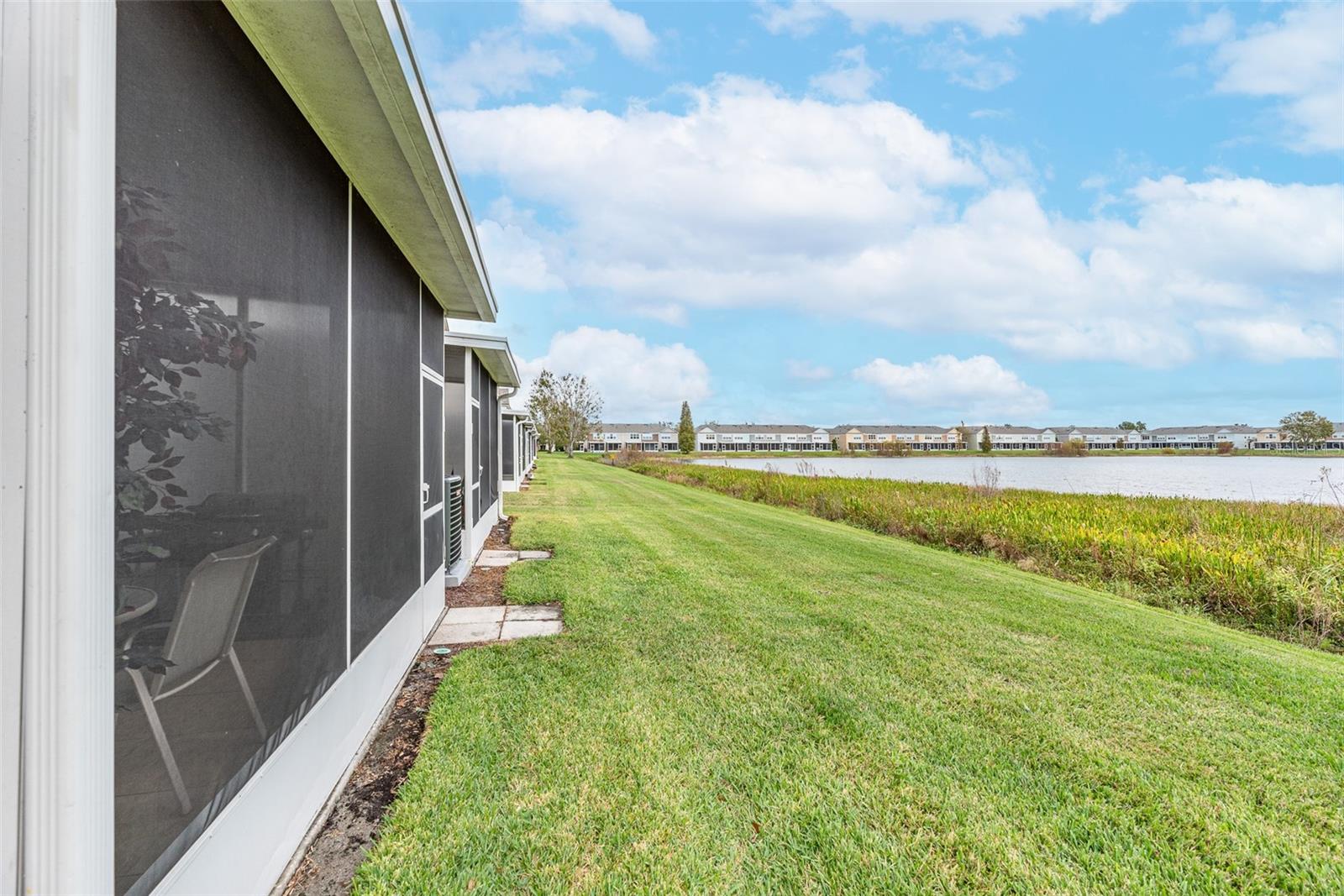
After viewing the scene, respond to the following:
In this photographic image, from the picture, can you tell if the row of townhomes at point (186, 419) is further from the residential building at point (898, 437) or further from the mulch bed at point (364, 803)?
the residential building at point (898, 437)

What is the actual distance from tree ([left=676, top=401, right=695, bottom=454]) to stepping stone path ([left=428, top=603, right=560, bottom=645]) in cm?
6198

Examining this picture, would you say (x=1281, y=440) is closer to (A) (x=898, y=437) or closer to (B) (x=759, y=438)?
(A) (x=898, y=437)

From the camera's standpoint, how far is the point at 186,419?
4.46 feet

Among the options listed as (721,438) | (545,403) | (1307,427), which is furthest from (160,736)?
(721,438)

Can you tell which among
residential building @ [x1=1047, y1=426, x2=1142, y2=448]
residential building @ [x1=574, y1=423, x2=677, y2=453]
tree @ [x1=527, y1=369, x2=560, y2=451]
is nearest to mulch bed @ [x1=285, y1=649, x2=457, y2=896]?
tree @ [x1=527, y1=369, x2=560, y2=451]

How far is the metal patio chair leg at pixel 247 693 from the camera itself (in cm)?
164

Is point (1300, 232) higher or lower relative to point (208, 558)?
higher

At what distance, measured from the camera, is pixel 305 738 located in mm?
2131

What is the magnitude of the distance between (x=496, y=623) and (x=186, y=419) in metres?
3.53

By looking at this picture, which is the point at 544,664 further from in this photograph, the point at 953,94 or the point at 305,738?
the point at 953,94

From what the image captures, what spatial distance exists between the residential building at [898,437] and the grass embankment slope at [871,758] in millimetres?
74184
